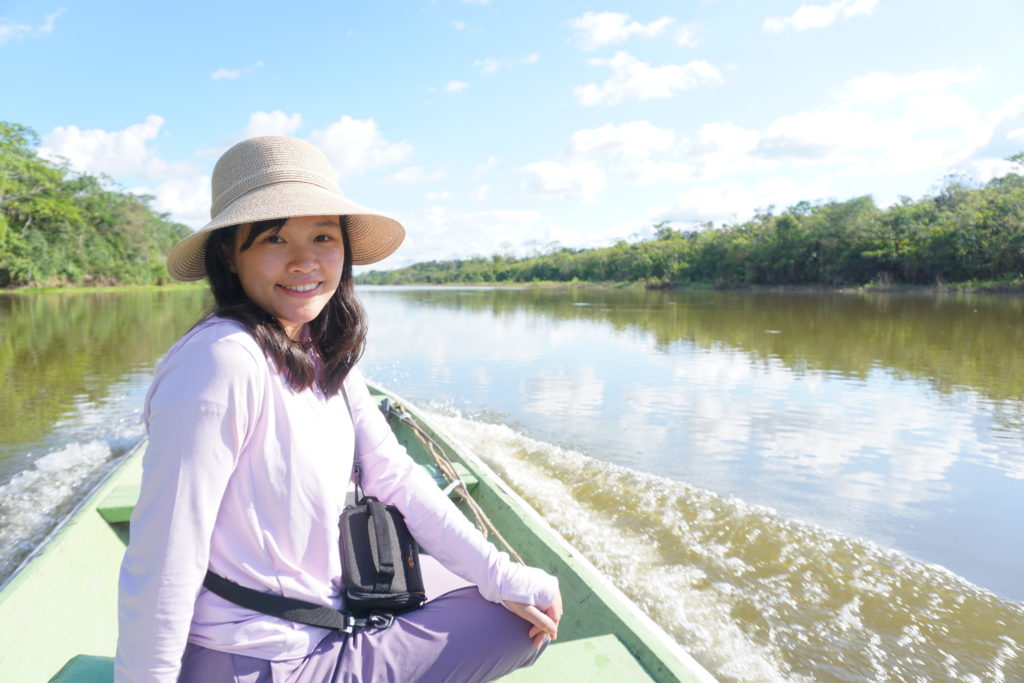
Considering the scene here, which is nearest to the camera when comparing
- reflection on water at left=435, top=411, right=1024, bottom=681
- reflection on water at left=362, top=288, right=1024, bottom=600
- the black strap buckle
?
the black strap buckle

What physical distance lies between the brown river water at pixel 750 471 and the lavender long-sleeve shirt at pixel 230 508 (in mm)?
2095

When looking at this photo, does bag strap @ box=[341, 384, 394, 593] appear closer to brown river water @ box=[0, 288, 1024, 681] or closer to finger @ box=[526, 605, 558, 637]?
finger @ box=[526, 605, 558, 637]

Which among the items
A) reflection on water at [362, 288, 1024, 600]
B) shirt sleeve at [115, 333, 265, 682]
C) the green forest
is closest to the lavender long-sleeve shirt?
shirt sleeve at [115, 333, 265, 682]

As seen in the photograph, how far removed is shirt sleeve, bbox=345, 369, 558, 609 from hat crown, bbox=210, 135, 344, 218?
1.45ft

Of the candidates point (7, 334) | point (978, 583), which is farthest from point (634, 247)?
point (978, 583)

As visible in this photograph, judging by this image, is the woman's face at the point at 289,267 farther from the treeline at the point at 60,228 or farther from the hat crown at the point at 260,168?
the treeline at the point at 60,228

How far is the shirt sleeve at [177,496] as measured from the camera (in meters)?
0.83

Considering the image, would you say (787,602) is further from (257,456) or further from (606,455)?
(257,456)

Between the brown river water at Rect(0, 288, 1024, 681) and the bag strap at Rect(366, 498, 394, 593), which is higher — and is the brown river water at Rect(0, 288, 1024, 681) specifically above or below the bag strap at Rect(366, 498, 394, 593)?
below

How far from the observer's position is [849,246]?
3988 cm

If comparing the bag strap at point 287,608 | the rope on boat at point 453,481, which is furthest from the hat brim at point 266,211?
the rope on boat at point 453,481

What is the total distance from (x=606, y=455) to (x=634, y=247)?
68.5 metres

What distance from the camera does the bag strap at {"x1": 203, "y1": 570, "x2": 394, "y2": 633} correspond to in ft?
3.08

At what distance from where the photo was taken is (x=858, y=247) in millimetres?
39188
